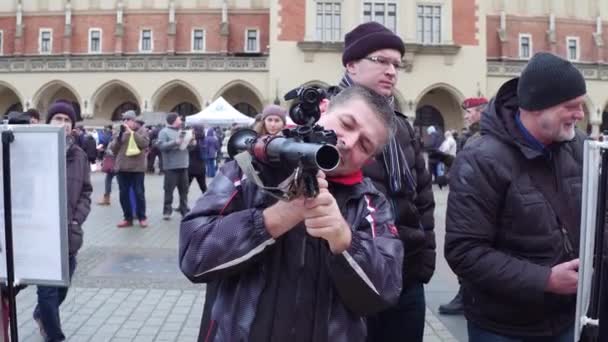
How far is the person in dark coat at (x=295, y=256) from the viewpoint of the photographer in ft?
5.87

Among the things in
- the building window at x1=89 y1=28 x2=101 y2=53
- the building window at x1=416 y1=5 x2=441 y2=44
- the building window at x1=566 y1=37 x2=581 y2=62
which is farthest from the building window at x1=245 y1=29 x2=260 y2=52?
the building window at x1=566 y1=37 x2=581 y2=62

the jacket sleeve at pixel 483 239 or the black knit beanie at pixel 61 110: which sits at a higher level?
the black knit beanie at pixel 61 110

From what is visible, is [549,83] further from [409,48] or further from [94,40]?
[94,40]

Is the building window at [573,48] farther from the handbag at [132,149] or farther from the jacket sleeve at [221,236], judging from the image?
the jacket sleeve at [221,236]

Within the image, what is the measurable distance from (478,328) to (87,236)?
26.4 ft

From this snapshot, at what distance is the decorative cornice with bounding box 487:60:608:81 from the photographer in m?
36.4

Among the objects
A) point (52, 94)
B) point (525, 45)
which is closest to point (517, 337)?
point (52, 94)

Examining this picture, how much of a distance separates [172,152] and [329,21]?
2518 centimetres

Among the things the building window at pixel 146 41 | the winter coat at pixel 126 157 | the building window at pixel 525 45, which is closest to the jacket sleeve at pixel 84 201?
the winter coat at pixel 126 157

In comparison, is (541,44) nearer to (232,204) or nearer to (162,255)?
(162,255)

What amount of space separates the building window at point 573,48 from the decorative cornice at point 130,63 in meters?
20.4

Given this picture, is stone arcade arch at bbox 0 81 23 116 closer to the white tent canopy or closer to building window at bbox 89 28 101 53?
building window at bbox 89 28 101 53

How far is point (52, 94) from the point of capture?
1531 inches

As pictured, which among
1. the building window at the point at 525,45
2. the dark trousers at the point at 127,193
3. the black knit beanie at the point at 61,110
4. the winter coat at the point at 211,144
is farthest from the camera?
the building window at the point at 525,45
